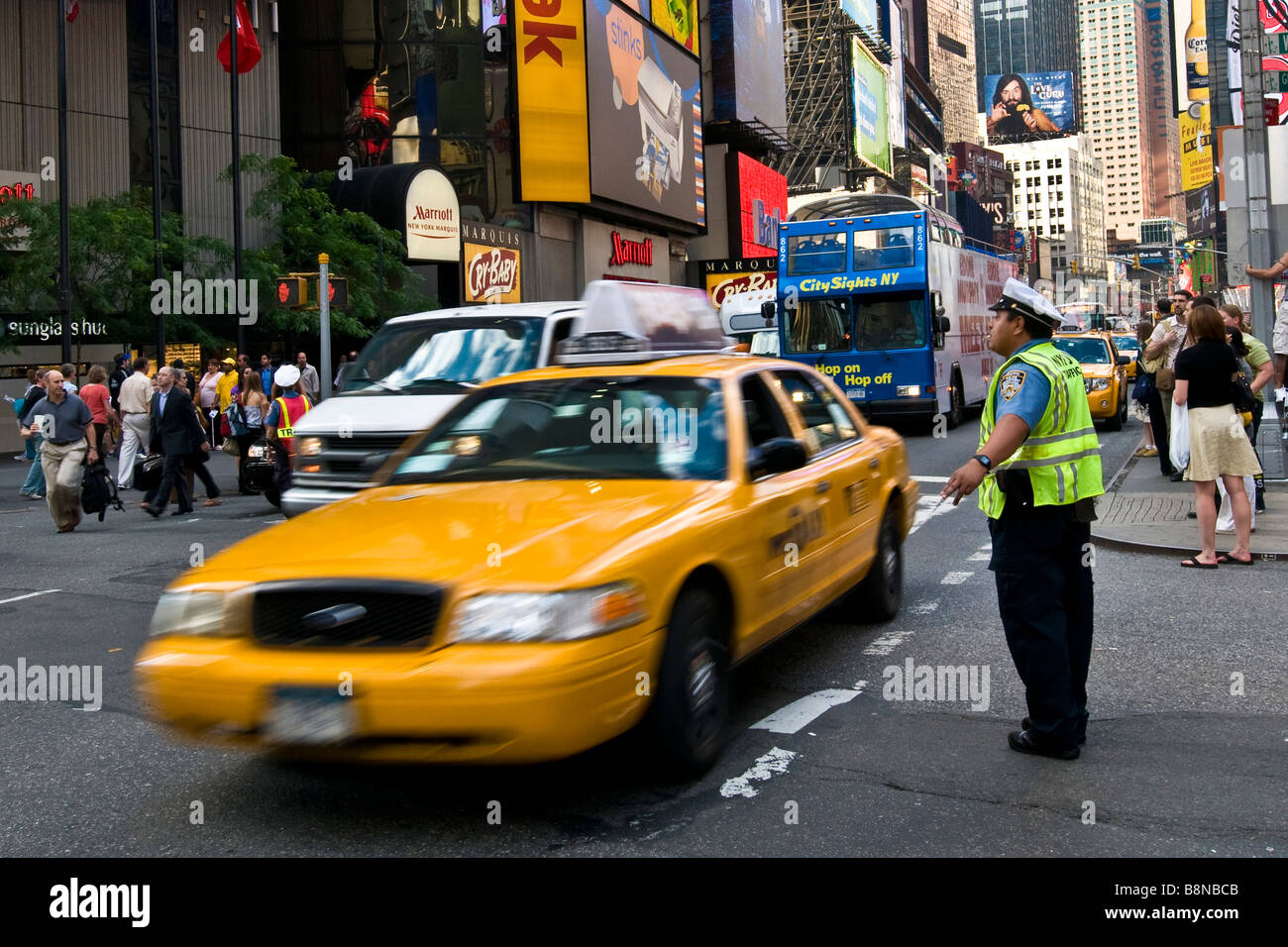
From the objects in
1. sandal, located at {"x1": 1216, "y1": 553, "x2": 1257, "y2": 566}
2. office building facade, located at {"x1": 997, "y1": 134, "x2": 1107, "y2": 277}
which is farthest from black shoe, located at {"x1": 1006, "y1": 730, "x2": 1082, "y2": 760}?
office building facade, located at {"x1": 997, "y1": 134, "x2": 1107, "y2": 277}

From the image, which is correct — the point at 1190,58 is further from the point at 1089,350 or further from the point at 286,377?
the point at 286,377

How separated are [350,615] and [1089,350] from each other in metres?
21.1

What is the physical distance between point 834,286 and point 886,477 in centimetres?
1570

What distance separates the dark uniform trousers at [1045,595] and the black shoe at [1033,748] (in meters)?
0.03

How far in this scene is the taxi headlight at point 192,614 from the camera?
4.71 meters

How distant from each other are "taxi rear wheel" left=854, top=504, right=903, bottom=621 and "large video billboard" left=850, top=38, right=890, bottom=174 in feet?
289

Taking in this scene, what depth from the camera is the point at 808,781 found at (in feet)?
16.5

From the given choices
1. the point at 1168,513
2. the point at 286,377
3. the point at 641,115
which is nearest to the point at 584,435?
the point at 1168,513

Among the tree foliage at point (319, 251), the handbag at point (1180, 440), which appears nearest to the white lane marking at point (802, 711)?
the handbag at point (1180, 440)

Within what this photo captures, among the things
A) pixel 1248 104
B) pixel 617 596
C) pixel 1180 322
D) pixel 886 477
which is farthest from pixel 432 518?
pixel 1248 104

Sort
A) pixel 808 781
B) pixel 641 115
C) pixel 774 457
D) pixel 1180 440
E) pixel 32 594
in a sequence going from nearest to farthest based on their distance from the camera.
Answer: pixel 808 781 → pixel 774 457 → pixel 32 594 → pixel 1180 440 → pixel 641 115

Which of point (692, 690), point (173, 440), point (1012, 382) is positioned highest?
point (173, 440)

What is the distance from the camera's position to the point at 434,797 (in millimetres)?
4910
